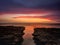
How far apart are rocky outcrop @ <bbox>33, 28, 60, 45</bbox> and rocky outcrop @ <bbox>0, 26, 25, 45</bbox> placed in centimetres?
24

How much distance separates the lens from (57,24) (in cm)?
183

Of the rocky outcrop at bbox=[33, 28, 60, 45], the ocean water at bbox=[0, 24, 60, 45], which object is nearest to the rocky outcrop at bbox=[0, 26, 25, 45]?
the ocean water at bbox=[0, 24, 60, 45]

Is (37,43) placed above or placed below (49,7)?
below

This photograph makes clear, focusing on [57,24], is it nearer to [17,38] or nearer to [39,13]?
[39,13]

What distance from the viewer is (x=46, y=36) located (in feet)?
6.10

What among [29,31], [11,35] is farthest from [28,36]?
[11,35]

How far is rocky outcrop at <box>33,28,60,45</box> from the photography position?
1845 mm

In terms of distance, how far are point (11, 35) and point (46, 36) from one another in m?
0.57

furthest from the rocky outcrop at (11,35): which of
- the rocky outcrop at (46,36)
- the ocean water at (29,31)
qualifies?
the rocky outcrop at (46,36)

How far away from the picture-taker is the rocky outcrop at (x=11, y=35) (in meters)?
1.89

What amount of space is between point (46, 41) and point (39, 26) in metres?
0.26

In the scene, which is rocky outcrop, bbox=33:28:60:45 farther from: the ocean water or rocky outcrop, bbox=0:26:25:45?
rocky outcrop, bbox=0:26:25:45

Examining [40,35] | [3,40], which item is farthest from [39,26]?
[3,40]

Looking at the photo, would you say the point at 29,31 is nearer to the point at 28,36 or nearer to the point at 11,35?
the point at 28,36
